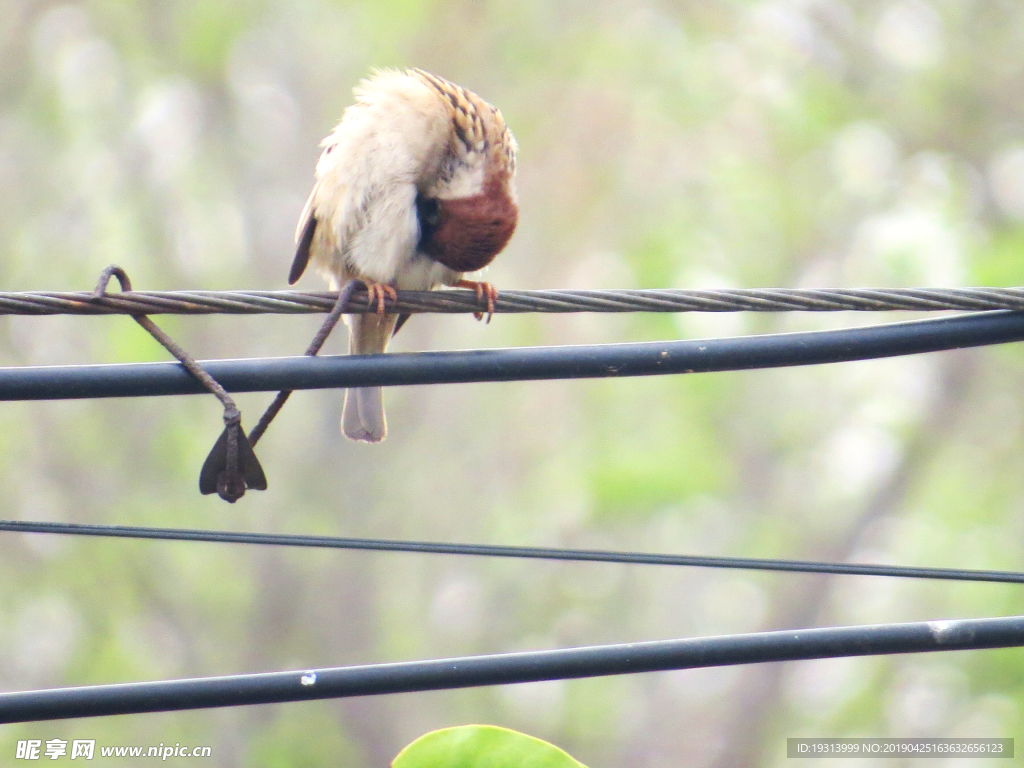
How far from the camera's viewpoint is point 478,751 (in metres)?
1.94

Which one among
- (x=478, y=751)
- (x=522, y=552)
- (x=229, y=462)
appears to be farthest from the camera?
(x=229, y=462)

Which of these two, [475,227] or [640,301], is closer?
[640,301]

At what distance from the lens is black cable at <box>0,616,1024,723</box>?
6.78 ft

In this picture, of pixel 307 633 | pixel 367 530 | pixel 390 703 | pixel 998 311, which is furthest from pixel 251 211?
pixel 998 311

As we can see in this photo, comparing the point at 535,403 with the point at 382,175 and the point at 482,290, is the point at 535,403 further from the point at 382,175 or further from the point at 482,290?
the point at 482,290

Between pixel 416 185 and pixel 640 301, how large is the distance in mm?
1892

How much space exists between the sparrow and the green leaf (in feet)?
6.57

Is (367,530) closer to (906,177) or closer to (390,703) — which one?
(390,703)

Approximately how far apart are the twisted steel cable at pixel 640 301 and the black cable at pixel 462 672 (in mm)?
711

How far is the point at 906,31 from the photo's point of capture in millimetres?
9555

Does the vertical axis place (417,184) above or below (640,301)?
above

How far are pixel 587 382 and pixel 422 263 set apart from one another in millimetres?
7272

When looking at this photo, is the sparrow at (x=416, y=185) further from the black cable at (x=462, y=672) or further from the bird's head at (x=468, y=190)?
the black cable at (x=462, y=672)

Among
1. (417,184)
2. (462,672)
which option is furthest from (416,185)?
(462,672)
